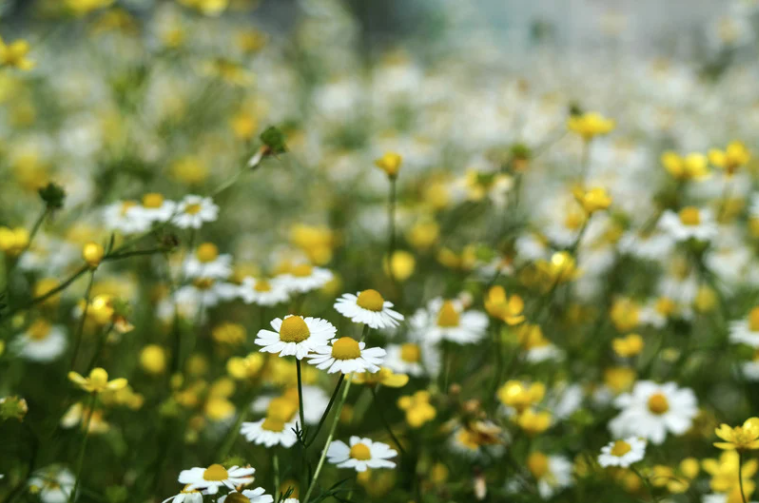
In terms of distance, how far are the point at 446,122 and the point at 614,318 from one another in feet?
5.45

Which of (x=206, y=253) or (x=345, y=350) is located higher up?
(x=345, y=350)

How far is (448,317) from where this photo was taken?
4.14 feet

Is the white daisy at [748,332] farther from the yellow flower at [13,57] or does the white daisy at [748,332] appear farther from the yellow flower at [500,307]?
the yellow flower at [13,57]

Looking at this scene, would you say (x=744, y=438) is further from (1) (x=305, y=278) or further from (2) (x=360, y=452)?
(1) (x=305, y=278)

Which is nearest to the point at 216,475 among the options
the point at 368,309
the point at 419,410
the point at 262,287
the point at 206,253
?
the point at 368,309

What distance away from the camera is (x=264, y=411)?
1348 mm

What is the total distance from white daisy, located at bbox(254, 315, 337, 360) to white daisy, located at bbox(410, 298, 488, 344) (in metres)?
0.40

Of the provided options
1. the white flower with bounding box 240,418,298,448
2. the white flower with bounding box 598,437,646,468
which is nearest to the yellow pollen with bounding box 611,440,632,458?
the white flower with bounding box 598,437,646,468

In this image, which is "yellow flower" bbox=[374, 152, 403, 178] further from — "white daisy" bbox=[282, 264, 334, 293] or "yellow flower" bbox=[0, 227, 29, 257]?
"yellow flower" bbox=[0, 227, 29, 257]

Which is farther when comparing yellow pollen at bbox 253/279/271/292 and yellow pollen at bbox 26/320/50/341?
yellow pollen at bbox 26/320/50/341

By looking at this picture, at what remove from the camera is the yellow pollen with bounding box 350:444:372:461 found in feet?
3.14

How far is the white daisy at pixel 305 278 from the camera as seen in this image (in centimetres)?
122

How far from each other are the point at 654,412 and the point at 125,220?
1075mm

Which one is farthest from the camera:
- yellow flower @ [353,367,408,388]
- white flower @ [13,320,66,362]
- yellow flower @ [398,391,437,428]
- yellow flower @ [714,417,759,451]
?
white flower @ [13,320,66,362]
